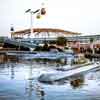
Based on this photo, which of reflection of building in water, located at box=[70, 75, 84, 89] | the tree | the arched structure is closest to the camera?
reflection of building in water, located at box=[70, 75, 84, 89]

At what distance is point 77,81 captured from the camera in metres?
5.54

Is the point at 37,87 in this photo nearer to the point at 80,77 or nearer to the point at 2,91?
the point at 2,91

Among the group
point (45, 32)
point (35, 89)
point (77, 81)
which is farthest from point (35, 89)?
point (45, 32)

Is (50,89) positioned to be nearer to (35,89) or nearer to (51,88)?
(51,88)

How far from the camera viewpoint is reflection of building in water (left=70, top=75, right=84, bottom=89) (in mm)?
5141

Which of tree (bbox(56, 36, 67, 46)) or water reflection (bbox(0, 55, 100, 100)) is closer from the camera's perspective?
water reflection (bbox(0, 55, 100, 100))

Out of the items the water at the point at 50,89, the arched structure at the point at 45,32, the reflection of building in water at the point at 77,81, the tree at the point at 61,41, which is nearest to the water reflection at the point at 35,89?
the water at the point at 50,89

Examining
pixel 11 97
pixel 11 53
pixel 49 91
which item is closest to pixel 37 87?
pixel 49 91

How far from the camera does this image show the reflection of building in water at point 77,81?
5141 millimetres

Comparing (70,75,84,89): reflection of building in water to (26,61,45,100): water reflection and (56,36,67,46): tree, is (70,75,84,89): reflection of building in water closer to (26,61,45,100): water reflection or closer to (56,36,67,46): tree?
(26,61,45,100): water reflection

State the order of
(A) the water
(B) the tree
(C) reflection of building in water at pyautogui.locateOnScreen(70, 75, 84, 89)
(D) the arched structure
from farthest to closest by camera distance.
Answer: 1. (B) the tree
2. (D) the arched structure
3. (C) reflection of building in water at pyautogui.locateOnScreen(70, 75, 84, 89)
4. (A) the water

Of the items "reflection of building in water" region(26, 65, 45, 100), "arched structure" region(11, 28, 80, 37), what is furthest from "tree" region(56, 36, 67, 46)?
"reflection of building in water" region(26, 65, 45, 100)

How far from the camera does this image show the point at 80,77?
595 centimetres

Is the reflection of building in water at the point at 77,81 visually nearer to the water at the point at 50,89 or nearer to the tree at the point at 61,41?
the water at the point at 50,89
